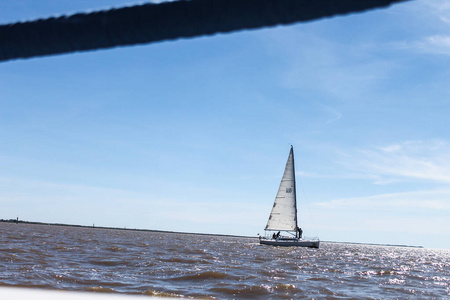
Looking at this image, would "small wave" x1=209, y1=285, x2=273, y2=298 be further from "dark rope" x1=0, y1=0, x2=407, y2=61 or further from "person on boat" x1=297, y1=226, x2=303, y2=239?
"person on boat" x1=297, y1=226, x2=303, y2=239

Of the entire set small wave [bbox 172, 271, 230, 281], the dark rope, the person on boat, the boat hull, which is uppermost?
the dark rope

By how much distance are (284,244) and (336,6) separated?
165 feet

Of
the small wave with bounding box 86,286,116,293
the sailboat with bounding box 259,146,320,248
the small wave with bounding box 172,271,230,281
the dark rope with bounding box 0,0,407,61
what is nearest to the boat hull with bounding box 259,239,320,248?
the sailboat with bounding box 259,146,320,248

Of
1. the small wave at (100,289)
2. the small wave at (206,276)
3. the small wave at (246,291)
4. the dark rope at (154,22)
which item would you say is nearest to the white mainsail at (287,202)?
the small wave at (206,276)

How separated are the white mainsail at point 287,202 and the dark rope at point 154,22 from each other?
50.8 meters

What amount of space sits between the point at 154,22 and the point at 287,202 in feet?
168

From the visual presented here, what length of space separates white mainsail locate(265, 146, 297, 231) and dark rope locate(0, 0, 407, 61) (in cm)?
5078

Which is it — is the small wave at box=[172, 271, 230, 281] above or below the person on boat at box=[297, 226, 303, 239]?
below

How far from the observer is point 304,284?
529 inches

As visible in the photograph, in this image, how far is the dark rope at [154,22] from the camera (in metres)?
2.06

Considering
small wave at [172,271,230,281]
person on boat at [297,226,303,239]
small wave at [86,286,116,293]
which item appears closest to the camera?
small wave at [86,286,116,293]

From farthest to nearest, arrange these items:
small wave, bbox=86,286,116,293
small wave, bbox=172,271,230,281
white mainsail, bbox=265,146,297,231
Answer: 1. white mainsail, bbox=265,146,297,231
2. small wave, bbox=172,271,230,281
3. small wave, bbox=86,286,116,293

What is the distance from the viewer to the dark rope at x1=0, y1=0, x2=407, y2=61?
206 centimetres

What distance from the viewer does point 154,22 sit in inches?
91.7
